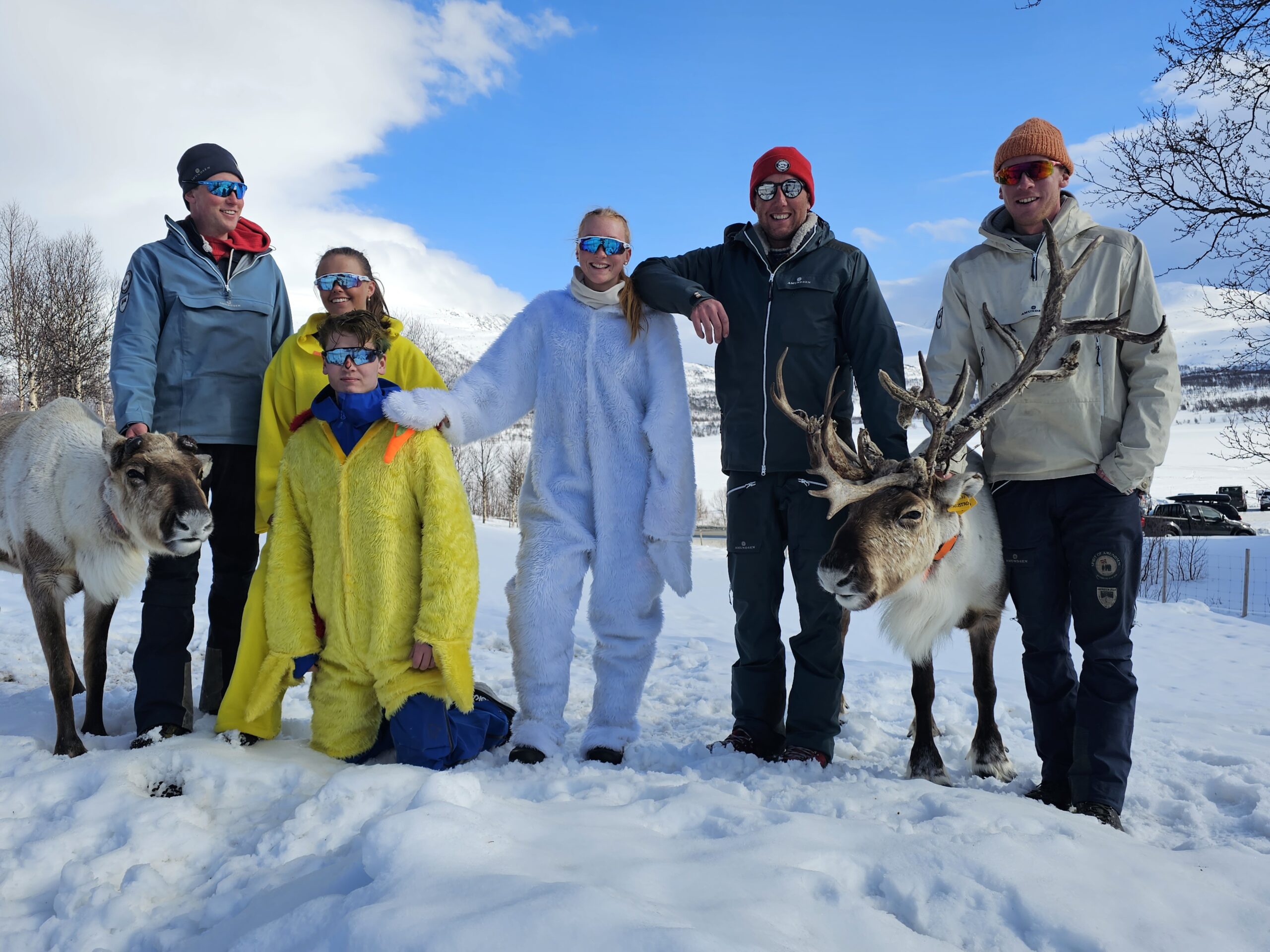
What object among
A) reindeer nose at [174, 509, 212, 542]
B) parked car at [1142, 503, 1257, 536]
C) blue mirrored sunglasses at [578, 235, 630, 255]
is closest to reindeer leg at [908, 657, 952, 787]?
blue mirrored sunglasses at [578, 235, 630, 255]

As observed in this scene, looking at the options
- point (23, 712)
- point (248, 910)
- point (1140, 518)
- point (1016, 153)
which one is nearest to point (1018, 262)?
point (1016, 153)

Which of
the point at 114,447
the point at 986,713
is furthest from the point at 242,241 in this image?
the point at 986,713

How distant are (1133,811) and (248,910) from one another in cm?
316

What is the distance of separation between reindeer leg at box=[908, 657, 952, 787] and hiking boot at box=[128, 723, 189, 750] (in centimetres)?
324

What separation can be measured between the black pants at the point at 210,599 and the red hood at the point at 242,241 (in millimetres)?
937

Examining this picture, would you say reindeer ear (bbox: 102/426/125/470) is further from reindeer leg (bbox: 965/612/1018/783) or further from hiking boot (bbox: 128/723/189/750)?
reindeer leg (bbox: 965/612/1018/783)

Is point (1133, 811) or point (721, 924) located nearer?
point (721, 924)

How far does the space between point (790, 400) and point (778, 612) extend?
3.31ft

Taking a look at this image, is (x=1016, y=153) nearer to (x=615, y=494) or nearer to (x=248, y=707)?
(x=615, y=494)

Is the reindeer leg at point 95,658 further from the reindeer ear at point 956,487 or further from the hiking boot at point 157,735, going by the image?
the reindeer ear at point 956,487

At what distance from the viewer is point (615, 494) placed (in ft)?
11.9

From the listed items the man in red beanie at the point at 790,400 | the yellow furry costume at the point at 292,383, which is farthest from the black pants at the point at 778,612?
the yellow furry costume at the point at 292,383

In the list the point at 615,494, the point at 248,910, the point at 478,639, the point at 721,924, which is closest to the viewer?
the point at 721,924

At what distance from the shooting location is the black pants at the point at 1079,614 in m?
3.04
